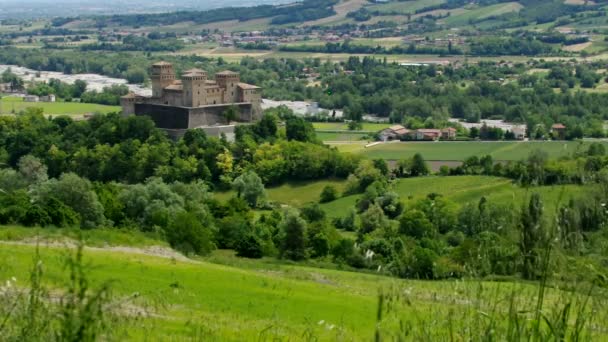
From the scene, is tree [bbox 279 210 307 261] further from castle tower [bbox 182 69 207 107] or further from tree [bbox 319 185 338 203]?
castle tower [bbox 182 69 207 107]

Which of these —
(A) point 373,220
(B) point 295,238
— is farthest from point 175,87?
(B) point 295,238

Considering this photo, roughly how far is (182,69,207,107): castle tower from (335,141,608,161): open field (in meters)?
8.25

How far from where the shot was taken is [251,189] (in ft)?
135

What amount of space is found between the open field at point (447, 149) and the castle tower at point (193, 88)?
27.1 ft

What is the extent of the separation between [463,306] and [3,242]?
1478cm

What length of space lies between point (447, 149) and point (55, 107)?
102 ft

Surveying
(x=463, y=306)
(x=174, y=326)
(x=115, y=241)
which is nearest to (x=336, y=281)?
(x=115, y=241)

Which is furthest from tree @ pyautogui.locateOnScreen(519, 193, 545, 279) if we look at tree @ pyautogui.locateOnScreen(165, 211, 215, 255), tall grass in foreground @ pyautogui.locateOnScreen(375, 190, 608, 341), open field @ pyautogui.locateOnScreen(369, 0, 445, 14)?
open field @ pyautogui.locateOnScreen(369, 0, 445, 14)

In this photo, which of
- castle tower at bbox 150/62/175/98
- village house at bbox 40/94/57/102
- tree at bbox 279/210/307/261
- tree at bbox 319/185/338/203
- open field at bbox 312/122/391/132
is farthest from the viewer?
village house at bbox 40/94/57/102

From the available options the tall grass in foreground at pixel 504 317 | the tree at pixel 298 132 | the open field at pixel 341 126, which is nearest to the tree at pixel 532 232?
the tall grass in foreground at pixel 504 317

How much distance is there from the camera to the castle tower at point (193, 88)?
50.7m

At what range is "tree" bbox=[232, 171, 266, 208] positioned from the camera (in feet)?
135

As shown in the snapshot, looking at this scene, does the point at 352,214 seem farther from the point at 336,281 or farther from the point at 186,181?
the point at 336,281

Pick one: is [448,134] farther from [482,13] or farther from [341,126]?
[482,13]
